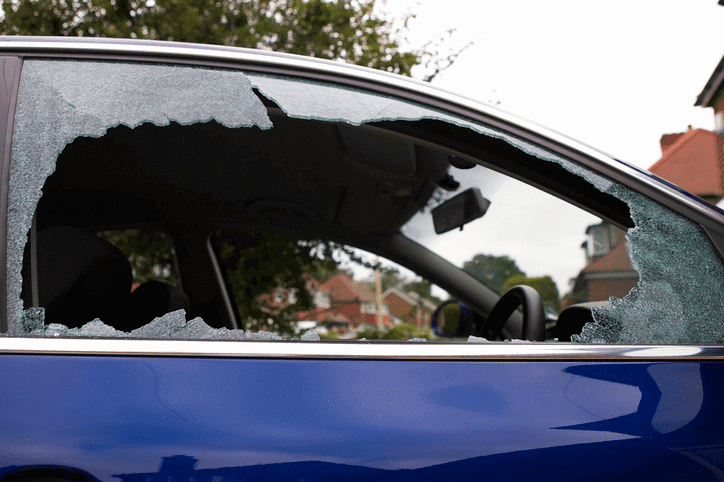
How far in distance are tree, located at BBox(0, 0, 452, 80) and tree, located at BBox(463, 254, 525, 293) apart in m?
3.05

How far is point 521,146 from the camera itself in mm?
1122

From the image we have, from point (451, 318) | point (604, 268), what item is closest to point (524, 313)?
point (604, 268)

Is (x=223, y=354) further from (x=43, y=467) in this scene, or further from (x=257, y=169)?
(x=257, y=169)

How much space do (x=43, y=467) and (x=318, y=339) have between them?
0.48m

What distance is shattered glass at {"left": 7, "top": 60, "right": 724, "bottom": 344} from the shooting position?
3.26ft

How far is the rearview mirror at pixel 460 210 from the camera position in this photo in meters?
2.19

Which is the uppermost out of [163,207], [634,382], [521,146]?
[163,207]

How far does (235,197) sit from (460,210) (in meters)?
1.22

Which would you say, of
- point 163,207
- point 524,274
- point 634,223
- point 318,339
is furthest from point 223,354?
point 163,207

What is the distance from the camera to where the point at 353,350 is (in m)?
0.89

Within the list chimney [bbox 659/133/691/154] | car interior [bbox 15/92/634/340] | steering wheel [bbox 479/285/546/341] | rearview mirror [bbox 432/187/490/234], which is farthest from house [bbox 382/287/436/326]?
chimney [bbox 659/133/691/154]

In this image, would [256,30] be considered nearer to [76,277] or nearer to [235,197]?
[235,197]

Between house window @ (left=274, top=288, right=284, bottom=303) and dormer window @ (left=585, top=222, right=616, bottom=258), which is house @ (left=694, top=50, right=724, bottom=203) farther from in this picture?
house window @ (left=274, top=288, right=284, bottom=303)

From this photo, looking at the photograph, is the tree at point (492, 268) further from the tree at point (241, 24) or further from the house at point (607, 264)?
the tree at point (241, 24)
